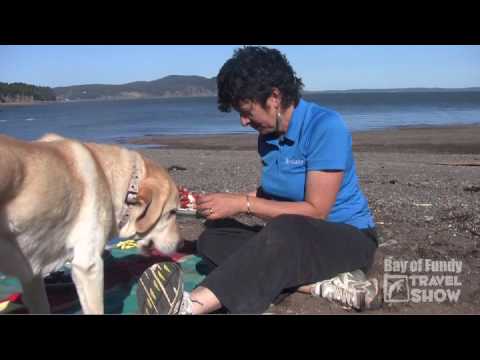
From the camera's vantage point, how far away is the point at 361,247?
3.75 meters

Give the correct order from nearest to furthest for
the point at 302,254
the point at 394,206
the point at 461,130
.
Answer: the point at 302,254
the point at 394,206
the point at 461,130

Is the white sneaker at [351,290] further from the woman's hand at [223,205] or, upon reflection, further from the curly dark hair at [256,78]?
the curly dark hair at [256,78]

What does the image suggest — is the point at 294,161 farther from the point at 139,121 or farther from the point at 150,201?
the point at 139,121

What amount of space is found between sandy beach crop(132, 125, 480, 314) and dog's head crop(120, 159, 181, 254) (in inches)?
41.5

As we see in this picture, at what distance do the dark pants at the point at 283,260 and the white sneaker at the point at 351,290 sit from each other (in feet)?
0.19

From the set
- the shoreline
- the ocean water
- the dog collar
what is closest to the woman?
the dog collar

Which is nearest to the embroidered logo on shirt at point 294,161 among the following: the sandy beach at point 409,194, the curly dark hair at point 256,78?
the curly dark hair at point 256,78

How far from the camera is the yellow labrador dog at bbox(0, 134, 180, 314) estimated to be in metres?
2.91

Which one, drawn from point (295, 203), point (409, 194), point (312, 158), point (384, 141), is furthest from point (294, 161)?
point (384, 141)

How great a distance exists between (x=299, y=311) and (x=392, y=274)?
3.48ft

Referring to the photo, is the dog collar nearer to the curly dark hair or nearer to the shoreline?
the curly dark hair
